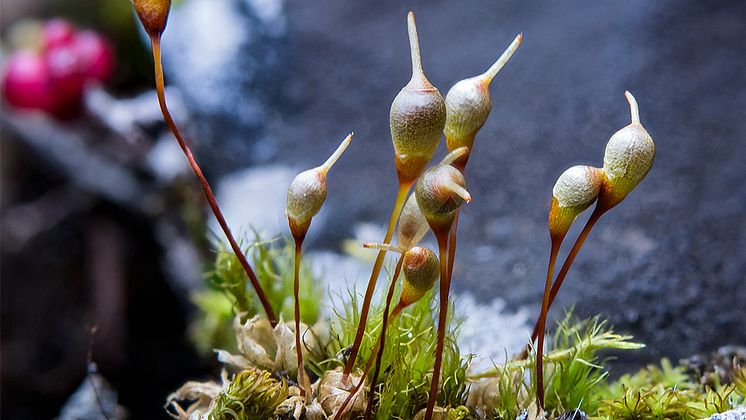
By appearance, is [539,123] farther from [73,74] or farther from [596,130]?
[73,74]

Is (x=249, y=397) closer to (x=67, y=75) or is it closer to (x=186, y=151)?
(x=186, y=151)

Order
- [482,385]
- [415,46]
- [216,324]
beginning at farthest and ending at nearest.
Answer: [216,324] < [482,385] < [415,46]

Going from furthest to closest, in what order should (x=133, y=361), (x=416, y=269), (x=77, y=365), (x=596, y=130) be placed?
(x=77, y=365) → (x=133, y=361) → (x=596, y=130) → (x=416, y=269)

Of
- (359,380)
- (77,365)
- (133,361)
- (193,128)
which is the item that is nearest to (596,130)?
(359,380)

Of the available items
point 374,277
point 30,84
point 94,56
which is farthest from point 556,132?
point 30,84

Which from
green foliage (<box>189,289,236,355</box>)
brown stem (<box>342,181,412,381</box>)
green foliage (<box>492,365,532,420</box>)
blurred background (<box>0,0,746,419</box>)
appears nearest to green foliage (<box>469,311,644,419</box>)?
green foliage (<box>492,365,532,420</box>)

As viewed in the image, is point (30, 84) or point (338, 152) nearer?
point (338, 152)
